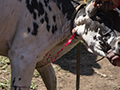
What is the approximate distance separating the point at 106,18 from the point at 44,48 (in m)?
0.54

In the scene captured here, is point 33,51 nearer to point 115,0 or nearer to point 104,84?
point 115,0

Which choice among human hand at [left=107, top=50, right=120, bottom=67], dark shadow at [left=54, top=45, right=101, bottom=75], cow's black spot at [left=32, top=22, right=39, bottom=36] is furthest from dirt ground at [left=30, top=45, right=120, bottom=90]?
human hand at [left=107, top=50, right=120, bottom=67]

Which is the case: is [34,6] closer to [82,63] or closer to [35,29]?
[35,29]

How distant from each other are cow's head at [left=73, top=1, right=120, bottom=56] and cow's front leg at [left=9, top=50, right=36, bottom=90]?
1.61 feet

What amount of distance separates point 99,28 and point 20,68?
673 millimetres

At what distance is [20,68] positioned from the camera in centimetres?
156

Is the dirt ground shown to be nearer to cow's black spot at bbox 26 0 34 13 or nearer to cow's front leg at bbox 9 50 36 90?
cow's front leg at bbox 9 50 36 90

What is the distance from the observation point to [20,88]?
1.59m

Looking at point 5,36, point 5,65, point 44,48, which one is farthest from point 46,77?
point 5,65

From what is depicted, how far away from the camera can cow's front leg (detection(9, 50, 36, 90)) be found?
5.12 ft

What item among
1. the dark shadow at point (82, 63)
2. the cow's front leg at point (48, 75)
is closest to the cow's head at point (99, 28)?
the cow's front leg at point (48, 75)

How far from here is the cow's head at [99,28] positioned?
1543mm

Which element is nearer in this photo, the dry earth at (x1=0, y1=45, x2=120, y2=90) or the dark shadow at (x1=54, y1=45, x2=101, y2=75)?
the dry earth at (x1=0, y1=45, x2=120, y2=90)

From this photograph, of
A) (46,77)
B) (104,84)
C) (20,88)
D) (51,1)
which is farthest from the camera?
(104,84)
